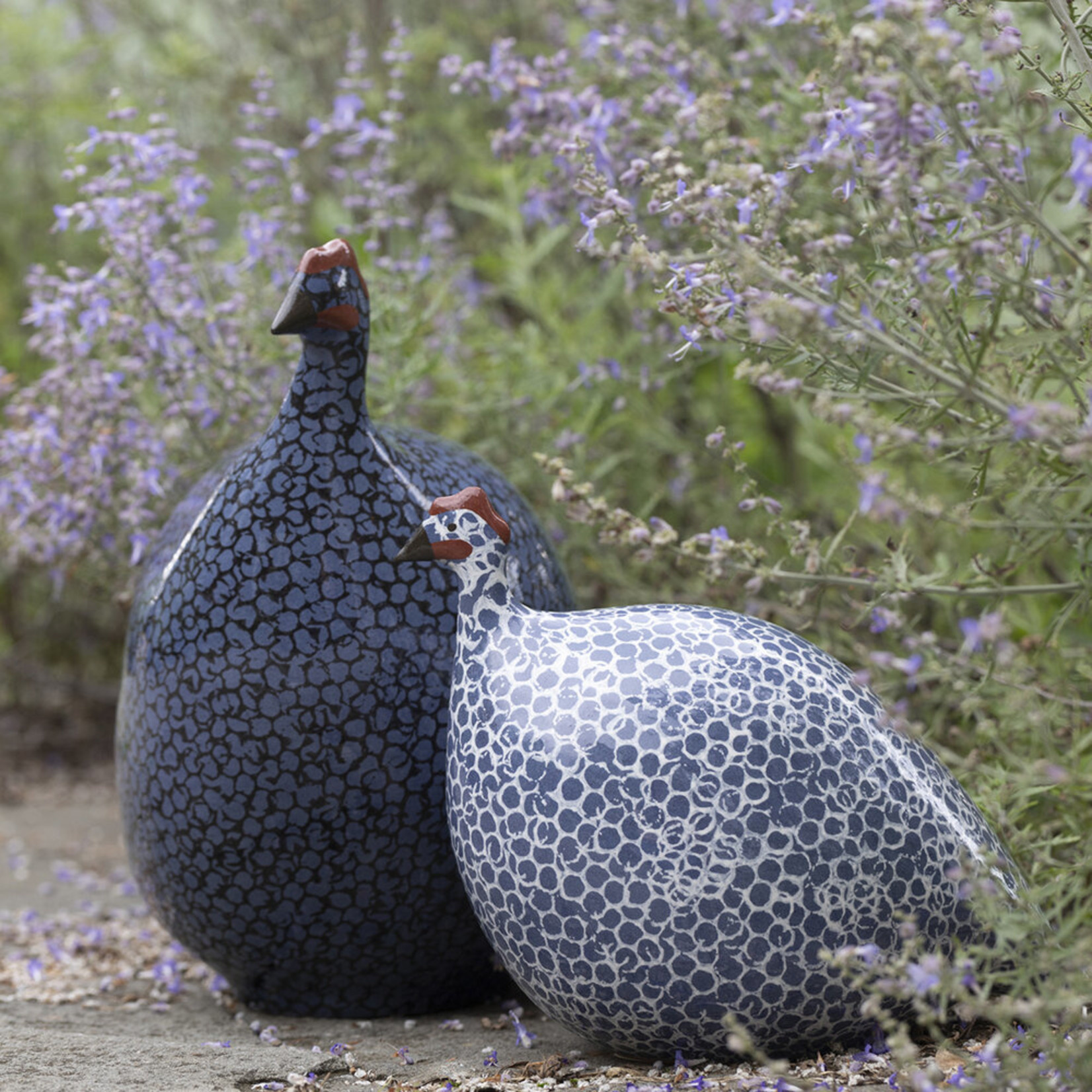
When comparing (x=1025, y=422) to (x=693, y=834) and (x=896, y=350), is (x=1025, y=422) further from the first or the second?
(x=693, y=834)

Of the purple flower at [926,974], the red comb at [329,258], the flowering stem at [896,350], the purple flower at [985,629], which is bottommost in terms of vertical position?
the purple flower at [926,974]

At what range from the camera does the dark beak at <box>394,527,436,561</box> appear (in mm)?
2121

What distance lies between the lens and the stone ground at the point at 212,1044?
6.39 ft

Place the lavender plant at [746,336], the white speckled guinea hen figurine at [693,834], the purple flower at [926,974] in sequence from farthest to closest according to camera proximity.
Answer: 1. the white speckled guinea hen figurine at [693,834]
2. the lavender plant at [746,336]
3. the purple flower at [926,974]

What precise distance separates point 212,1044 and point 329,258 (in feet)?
4.61

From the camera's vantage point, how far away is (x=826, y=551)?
2092mm

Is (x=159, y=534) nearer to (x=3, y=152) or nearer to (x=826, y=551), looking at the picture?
(x=826, y=551)

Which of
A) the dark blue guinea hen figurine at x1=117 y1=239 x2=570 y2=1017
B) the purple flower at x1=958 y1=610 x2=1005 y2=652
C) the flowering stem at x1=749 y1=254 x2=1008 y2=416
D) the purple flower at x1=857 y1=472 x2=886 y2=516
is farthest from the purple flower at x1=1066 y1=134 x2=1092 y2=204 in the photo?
the dark blue guinea hen figurine at x1=117 y1=239 x2=570 y2=1017

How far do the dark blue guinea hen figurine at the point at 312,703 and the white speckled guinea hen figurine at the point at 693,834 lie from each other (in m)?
0.23

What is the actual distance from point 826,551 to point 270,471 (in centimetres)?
98

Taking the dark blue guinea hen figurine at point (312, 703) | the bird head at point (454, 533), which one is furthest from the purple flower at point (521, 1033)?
the bird head at point (454, 533)

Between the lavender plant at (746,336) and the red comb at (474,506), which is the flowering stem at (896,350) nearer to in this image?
the lavender plant at (746,336)

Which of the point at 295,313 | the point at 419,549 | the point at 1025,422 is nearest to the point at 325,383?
the point at 295,313

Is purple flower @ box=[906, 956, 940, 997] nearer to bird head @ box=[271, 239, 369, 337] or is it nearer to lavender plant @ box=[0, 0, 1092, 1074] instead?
lavender plant @ box=[0, 0, 1092, 1074]
